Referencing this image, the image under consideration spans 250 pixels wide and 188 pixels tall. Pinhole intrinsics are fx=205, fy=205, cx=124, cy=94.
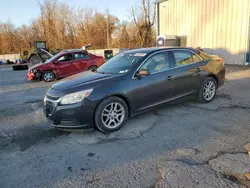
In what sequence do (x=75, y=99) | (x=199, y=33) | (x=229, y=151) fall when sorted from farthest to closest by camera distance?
(x=199, y=33) < (x=75, y=99) < (x=229, y=151)

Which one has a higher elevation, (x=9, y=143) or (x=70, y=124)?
(x=70, y=124)

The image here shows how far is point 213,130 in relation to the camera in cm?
364

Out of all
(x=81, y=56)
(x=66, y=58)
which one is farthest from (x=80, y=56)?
(x=66, y=58)

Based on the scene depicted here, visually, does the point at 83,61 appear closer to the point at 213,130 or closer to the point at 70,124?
the point at 70,124

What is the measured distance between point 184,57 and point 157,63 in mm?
873

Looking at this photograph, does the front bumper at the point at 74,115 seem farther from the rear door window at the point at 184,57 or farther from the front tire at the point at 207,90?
the front tire at the point at 207,90

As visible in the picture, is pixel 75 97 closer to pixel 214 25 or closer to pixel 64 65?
pixel 64 65

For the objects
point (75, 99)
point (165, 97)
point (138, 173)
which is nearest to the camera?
point (138, 173)

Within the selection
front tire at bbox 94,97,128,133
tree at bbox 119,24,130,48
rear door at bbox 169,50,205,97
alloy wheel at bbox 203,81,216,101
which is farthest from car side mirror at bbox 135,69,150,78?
tree at bbox 119,24,130,48

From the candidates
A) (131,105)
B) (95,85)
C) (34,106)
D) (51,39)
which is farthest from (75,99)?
(51,39)

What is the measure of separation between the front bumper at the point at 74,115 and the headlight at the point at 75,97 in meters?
0.07

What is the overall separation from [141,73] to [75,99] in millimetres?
1333

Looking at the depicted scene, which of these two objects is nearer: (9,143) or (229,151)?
(229,151)

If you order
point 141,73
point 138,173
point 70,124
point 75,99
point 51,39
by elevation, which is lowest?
point 138,173
